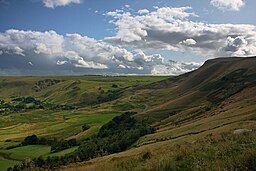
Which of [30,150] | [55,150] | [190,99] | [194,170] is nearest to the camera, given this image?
[194,170]

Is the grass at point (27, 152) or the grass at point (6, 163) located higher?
the grass at point (6, 163)

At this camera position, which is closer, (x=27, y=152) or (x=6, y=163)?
(x=6, y=163)

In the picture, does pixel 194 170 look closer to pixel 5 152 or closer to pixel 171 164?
pixel 171 164

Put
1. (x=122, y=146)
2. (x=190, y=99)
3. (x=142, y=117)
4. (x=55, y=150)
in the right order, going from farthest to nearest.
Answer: (x=190, y=99) → (x=142, y=117) → (x=55, y=150) → (x=122, y=146)

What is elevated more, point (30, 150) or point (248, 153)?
point (248, 153)

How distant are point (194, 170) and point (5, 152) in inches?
5713

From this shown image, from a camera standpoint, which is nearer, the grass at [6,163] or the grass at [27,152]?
the grass at [6,163]

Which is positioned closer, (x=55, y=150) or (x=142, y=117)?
(x=55, y=150)

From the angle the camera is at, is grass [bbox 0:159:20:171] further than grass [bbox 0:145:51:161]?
No

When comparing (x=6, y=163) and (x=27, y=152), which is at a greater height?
(x=6, y=163)

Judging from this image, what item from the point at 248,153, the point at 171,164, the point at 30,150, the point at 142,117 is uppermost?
the point at 248,153

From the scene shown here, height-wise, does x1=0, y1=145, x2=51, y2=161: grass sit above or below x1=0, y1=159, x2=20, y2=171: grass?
below

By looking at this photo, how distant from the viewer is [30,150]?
147 metres

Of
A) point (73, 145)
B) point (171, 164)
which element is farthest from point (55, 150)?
point (171, 164)
